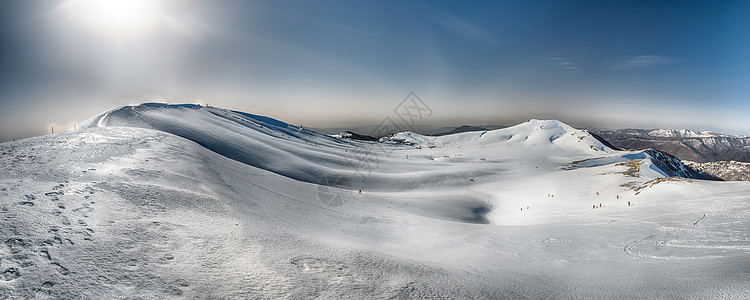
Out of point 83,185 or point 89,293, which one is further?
point 83,185

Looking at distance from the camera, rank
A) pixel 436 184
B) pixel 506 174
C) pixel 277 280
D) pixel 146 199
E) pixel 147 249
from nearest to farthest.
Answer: pixel 277 280, pixel 147 249, pixel 146 199, pixel 436 184, pixel 506 174

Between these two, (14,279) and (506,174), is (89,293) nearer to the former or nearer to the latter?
(14,279)

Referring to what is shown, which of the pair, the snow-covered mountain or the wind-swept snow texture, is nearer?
the wind-swept snow texture

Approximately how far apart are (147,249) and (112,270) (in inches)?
35.0

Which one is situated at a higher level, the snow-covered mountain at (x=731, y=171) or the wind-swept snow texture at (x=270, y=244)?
the wind-swept snow texture at (x=270, y=244)

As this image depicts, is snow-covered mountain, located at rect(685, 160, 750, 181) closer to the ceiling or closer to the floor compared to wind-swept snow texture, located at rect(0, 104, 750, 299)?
closer to the floor

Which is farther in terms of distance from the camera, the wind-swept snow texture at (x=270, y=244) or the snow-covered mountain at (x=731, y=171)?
the snow-covered mountain at (x=731, y=171)

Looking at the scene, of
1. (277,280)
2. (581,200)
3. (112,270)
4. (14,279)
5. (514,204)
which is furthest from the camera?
(514,204)

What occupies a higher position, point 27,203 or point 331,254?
point 27,203

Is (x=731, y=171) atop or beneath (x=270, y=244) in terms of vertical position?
beneath

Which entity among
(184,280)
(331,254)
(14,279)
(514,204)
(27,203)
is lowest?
(514,204)

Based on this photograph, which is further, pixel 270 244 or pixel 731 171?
pixel 731 171

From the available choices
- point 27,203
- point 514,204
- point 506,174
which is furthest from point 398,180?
point 27,203

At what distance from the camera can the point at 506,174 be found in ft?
135
